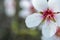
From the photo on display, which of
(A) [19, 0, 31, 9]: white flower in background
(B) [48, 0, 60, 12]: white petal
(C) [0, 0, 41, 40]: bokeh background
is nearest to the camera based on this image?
(B) [48, 0, 60, 12]: white petal

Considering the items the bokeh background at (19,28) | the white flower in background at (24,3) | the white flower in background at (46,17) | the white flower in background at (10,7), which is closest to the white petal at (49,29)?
the white flower in background at (46,17)

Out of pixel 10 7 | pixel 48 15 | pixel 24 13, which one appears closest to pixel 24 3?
pixel 24 13

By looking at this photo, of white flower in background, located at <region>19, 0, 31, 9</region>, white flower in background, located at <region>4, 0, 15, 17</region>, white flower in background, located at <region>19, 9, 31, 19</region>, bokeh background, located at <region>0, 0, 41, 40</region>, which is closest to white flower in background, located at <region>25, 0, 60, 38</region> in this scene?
bokeh background, located at <region>0, 0, 41, 40</region>

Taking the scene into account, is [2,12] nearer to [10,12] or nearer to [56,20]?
[10,12]

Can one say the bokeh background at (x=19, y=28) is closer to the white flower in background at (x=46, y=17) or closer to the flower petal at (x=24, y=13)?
the flower petal at (x=24, y=13)

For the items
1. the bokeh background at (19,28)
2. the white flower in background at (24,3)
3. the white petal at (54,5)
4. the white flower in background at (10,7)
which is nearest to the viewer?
the white petal at (54,5)

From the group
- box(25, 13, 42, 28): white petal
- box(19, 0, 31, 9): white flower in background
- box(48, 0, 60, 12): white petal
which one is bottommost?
box(19, 0, 31, 9): white flower in background

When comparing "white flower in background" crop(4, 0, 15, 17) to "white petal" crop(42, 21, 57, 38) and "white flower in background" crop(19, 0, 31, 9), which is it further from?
"white petal" crop(42, 21, 57, 38)
